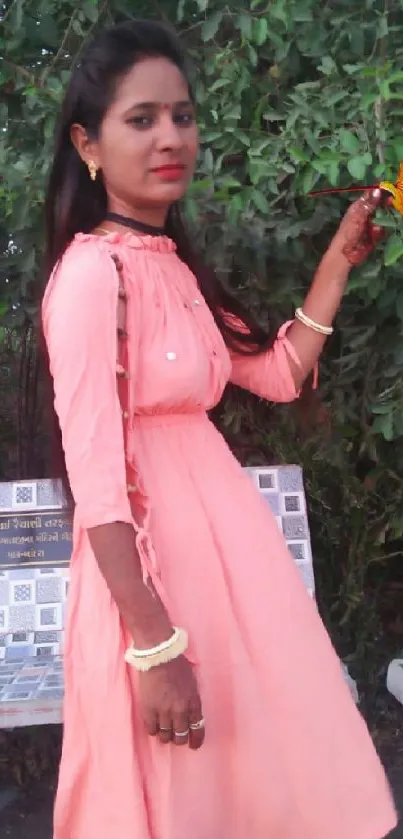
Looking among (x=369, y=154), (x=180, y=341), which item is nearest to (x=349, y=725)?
(x=180, y=341)

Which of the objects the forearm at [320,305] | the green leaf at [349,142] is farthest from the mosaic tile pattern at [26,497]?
the green leaf at [349,142]

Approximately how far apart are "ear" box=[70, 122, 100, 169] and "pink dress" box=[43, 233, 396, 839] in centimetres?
14

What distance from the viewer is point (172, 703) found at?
1.25m

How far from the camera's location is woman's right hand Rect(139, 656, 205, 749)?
1247 mm

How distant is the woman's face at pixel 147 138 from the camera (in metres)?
1.41

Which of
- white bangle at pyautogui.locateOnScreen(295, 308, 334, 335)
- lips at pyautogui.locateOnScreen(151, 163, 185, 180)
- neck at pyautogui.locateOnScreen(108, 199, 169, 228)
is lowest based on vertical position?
white bangle at pyautogui.locateOnScreen(295, 308, 334, 335)

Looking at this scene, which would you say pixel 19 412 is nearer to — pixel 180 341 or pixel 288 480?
pixel 288 480

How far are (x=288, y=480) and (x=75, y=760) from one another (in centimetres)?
152

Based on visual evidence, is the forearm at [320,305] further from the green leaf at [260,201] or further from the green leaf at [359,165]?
the green leaf at [260,201]

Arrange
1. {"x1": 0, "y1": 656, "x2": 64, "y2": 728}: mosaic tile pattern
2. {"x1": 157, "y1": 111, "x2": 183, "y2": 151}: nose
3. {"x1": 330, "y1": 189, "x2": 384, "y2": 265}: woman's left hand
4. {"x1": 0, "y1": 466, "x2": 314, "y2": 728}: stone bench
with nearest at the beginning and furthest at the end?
1. {"x1": 157, "y1": 111, "x2": 183, "y2": 151}: nose
2. {"x1": 330, "y1": 189, "x2": 384, "y2": 265}: woman's left hand
3. {"x1": 0, "y1": 656, "x2": 64, "y2": 728}: mosaic tile pattern
4. {"x1": 0, "y1": 466, "x2": 314, "y2": 728}: stone bench

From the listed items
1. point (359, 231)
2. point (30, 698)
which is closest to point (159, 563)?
point (359, 231)

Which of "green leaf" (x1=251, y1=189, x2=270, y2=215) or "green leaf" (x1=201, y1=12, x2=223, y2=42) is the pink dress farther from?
"green leaf" (x1=201, y1=12, x2=223, y2=42)

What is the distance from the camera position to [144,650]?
1.25 metres

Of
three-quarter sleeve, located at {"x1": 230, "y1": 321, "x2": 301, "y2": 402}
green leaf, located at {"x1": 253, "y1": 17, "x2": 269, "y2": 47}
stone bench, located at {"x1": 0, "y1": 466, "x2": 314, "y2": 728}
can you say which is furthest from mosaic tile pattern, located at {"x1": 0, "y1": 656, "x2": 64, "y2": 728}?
green leaf, located at {"x1": 253, "y1": 17, "x2": 269, "y2": 47}
